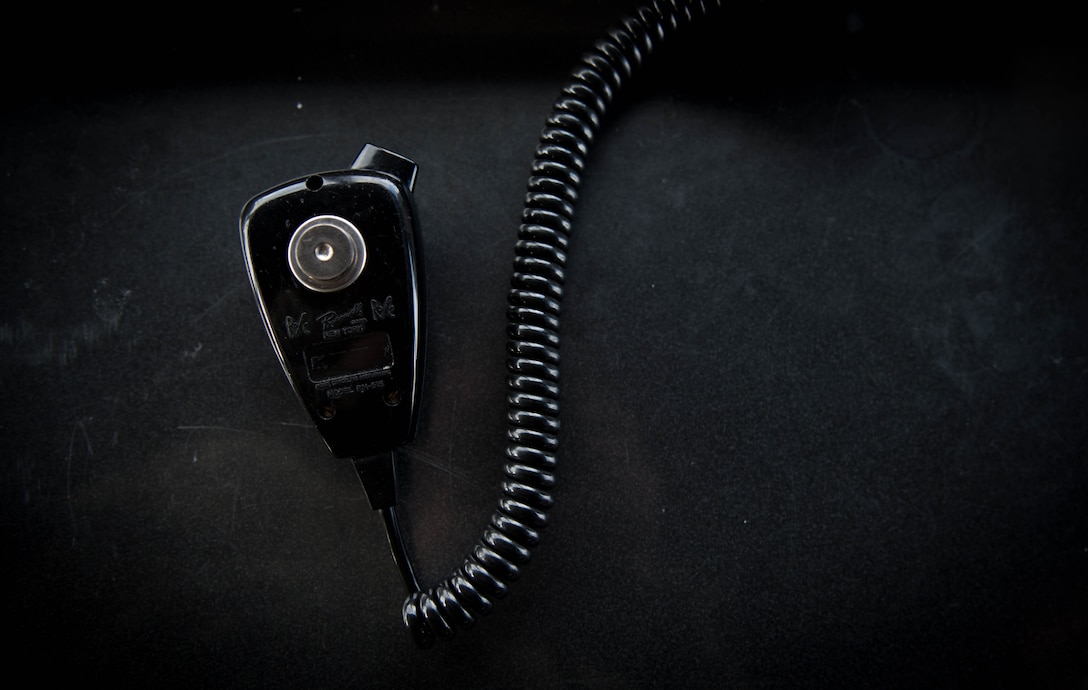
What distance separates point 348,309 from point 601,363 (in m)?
0.36

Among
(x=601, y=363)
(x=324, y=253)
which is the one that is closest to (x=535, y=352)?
(x=601, y=363)

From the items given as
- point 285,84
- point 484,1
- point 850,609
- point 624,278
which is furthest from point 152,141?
point 850,609

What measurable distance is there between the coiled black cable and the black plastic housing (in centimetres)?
14

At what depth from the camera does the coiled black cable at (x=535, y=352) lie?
806mm

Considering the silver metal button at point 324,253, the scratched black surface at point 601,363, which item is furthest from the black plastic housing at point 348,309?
the scratched black surface at point 601,363

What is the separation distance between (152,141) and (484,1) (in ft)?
1.74

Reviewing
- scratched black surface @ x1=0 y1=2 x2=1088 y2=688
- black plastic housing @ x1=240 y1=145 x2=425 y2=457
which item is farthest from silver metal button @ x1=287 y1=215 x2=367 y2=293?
scratched black surface @ x1=0 y1=2 x2=1088 y2=688

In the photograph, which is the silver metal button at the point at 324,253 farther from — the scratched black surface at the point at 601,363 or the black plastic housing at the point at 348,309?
the scratched black surface at the point at 601,363

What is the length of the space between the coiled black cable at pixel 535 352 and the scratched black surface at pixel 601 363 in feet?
0.29

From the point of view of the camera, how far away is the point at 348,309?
778 millimetres

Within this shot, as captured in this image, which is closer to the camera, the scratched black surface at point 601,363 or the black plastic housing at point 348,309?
the black plastic housing at point 348,309

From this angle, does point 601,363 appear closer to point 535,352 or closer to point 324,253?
point 535,352

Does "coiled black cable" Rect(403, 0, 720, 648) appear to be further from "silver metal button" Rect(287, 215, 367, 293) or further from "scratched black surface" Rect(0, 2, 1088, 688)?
"silver metal button" Rect(287, 215, 367, 293)

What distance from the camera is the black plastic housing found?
2.54 ft
